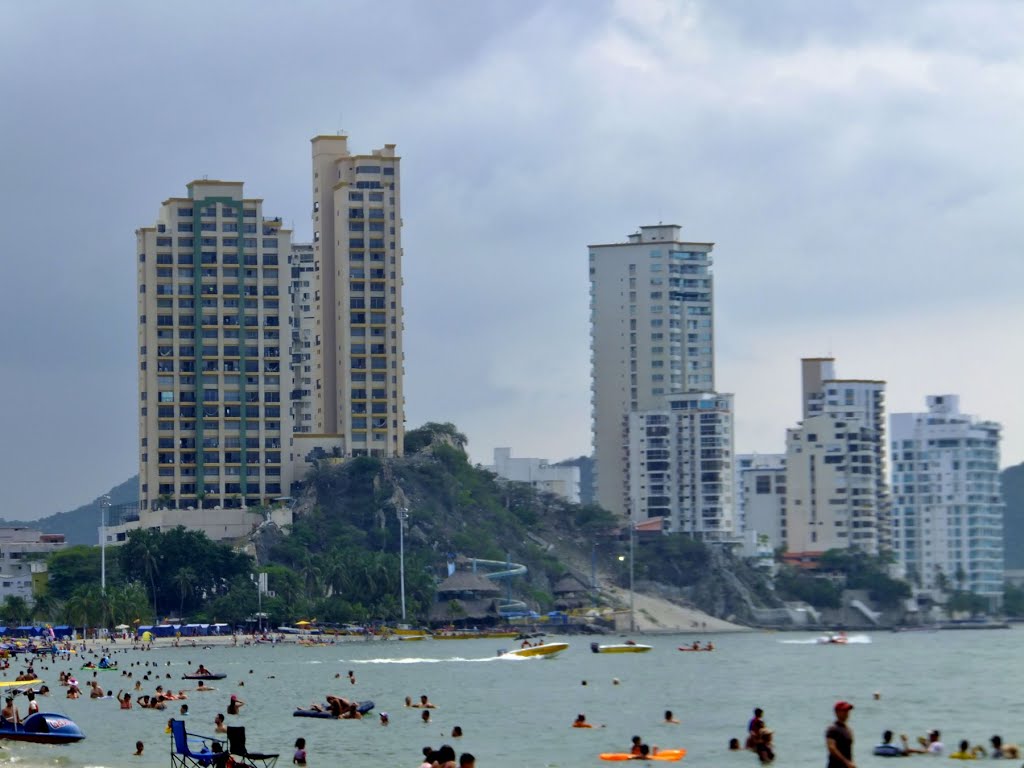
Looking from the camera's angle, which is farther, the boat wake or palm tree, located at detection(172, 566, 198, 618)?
palm tree, located at detection(172, 566, 198, 618)

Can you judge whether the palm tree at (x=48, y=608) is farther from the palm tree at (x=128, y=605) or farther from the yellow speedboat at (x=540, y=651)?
the yellow speedboat at (x=540, y=651)

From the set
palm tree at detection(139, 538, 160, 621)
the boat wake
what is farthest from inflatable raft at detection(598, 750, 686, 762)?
palm tree at detection(139, 538, 160, 621)

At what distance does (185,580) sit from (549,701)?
86.1m

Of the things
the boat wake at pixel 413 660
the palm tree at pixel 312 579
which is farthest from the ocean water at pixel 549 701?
the palm tree at pixel 312 579

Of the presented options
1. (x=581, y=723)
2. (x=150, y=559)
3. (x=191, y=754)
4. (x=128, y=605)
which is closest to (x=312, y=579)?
(x=150, y=559)

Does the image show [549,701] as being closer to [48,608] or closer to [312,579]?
[48,608]

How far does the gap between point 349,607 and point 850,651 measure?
4839 centimetres

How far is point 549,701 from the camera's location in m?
105

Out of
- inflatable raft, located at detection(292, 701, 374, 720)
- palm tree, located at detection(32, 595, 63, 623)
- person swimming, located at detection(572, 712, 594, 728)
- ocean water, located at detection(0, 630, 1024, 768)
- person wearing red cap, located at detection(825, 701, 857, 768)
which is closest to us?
person wearing red cap, located at detection(825, 701, 857, 768)

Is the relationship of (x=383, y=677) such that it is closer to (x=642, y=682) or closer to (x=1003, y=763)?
(x=642, y=682)

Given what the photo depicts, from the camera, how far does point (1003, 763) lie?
230ft

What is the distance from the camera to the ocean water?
77312 mm

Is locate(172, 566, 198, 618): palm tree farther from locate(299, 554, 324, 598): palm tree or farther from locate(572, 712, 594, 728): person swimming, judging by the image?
locate(572, 712, 594, 728): person swimming

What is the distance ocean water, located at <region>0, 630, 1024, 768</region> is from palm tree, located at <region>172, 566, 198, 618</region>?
58.0 feet
